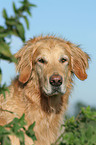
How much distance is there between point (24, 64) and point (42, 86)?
0.82 m

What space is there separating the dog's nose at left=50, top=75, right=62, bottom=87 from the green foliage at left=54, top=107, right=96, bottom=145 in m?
2.09

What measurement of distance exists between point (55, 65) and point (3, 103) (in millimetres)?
1272

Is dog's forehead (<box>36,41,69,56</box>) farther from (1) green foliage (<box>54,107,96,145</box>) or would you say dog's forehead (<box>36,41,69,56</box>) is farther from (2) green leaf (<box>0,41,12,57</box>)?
(2) green leaf (<box>0,41,12,57</box>)

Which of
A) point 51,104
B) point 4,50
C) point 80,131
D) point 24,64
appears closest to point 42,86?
point 51,104

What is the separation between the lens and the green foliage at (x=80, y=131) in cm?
181

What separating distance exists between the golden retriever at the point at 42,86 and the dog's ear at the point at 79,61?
0.02 m

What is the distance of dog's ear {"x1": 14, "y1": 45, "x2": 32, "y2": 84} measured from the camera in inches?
182

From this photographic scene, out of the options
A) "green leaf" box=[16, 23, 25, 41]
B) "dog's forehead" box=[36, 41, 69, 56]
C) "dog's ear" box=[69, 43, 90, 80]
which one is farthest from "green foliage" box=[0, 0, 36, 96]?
"dog's ear" box=[69, 43, 90, 80]

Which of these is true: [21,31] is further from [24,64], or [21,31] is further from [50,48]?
[24,64]

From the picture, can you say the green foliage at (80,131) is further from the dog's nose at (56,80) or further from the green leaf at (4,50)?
the dog's nose at (56,80)

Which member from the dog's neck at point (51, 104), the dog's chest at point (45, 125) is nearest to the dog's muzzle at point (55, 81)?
the dog's neck at point (51, 104)

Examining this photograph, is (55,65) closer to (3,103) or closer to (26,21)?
(3,103)

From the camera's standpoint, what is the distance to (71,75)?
16.5 ft

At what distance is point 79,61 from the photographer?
5258 mm
